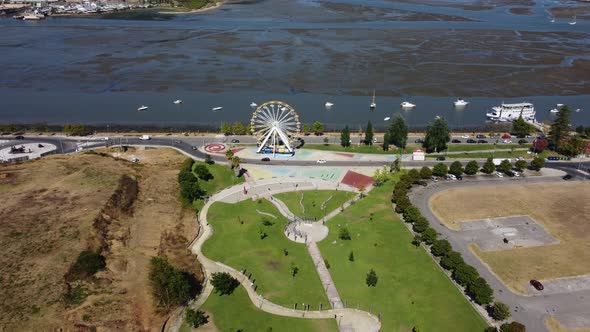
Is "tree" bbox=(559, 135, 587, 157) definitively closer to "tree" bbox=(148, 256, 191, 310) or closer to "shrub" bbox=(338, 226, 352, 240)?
"shrub" bbox=(338, 226, 352, 240)

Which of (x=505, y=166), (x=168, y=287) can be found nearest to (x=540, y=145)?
(x=505, y=166)

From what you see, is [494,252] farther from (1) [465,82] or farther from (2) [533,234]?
(1) [465,82]

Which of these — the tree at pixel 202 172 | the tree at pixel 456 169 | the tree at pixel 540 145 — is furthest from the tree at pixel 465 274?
the tree at pixel 540 145

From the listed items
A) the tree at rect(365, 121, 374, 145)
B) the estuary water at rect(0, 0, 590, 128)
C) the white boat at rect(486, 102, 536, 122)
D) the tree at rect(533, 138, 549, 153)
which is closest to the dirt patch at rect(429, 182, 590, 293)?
the tree at rect(533, 138, 549, 153)

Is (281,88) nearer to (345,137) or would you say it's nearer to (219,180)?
(345,137)

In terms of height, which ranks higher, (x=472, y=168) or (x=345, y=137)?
(x=345, y=137)

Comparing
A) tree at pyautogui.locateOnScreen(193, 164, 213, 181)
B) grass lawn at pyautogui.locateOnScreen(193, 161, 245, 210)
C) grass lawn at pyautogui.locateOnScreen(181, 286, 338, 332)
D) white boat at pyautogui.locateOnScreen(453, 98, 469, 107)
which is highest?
white boat at pyautogui.locateOnScreen(453, 98, 469, 107)

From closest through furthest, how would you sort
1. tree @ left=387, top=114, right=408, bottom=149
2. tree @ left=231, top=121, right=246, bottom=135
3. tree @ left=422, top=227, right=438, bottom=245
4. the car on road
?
the car on road < tree @ left=422, top=227, right=438, bottom=245 < tree @ left=387, top=114, right=408, bottom=149 < tree @ left=231, top=121, right=246, bottom=135

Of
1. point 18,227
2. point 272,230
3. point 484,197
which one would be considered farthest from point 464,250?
point 18,227
